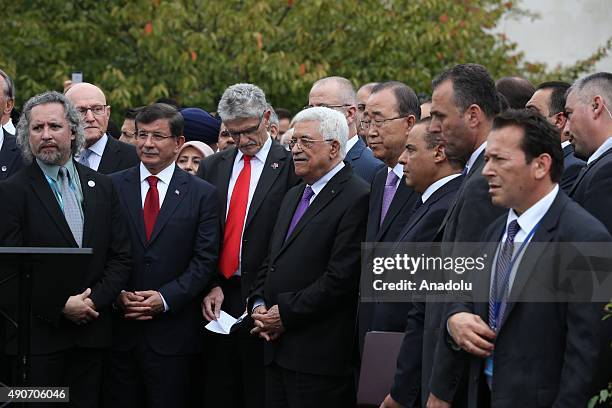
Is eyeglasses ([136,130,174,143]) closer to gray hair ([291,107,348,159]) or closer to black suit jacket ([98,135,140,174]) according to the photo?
black suit jacket ([98,135,140,174])

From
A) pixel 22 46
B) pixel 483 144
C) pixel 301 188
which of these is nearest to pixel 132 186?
pixel 301 188

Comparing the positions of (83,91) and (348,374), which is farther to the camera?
(83,91)

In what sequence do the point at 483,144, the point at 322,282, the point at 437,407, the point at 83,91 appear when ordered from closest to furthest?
the point at 437,407 → the point at 483,144 → the point at 322,282 → the point at 83,91

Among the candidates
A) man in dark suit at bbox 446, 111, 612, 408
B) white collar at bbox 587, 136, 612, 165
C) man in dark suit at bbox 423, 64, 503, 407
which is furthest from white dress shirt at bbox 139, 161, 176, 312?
man in dark suit at bbox 446, 111, 612, 408

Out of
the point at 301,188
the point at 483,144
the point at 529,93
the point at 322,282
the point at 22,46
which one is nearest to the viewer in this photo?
the point at 483,144

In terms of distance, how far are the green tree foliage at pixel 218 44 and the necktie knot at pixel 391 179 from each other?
7840 mm

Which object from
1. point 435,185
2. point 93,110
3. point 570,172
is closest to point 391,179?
point 435,185

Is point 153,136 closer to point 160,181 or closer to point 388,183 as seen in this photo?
point 160,181

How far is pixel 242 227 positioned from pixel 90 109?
79.5 inches

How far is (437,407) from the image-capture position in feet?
20.8

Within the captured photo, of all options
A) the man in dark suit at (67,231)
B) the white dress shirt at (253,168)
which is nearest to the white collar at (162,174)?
the man in dark suit at (67,231)

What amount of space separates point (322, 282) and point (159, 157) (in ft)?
5.74

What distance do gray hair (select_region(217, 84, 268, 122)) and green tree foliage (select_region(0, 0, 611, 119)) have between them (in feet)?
21.7

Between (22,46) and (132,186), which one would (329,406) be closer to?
(132,186)
